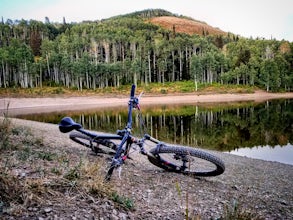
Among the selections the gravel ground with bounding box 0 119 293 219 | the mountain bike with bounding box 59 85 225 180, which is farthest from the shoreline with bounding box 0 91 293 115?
the gravel ground with bounding box 0 119 293 219

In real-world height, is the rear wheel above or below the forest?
below

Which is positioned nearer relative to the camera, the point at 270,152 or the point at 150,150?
the point at 150,150

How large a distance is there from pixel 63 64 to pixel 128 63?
18125mm

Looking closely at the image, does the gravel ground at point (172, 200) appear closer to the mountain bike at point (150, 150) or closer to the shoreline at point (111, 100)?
the mountain bike at point (150, 150)

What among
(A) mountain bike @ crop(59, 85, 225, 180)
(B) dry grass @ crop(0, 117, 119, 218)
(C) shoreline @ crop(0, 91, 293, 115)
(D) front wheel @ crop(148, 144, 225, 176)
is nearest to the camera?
(B) dry grass @ crop(0, 117, 119, 218)

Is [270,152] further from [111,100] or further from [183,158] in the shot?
[111,100]

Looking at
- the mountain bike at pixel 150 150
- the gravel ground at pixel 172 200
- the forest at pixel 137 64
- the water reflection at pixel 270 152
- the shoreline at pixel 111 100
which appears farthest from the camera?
the forest at pixel 137 64

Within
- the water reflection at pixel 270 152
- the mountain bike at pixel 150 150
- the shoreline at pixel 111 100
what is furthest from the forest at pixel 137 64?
the mountain bike at pixel 150 150

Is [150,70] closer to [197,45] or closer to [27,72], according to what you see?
[197,45]

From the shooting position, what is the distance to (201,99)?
237ft

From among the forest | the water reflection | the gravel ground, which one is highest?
the forest

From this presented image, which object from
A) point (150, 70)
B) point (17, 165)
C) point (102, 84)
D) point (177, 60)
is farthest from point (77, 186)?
point (177, 60)

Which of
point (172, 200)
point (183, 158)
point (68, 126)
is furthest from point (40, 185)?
point (183, 158)

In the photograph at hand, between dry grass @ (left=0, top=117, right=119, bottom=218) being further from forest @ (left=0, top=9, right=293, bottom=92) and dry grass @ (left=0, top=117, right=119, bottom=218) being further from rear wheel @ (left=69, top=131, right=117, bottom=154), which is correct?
forest @ (left=0, top=9, right=293, bottom=92)
